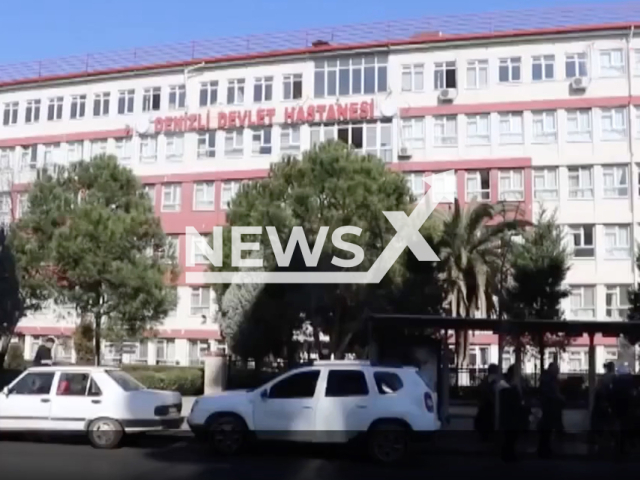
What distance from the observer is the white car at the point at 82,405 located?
14.9 m

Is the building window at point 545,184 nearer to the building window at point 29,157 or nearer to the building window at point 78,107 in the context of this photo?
the building window at point 78,107

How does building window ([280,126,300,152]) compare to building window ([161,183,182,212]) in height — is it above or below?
Answer: above

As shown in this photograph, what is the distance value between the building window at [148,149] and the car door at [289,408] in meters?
31.2

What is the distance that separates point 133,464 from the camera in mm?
13250

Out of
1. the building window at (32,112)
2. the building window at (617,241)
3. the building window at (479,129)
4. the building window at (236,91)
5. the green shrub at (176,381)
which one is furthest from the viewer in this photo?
the building window at (32,112)

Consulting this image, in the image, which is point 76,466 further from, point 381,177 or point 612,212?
point 612,212

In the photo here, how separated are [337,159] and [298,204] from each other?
1.99m

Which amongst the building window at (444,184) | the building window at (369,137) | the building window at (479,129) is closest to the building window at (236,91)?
the building window at (369,137)

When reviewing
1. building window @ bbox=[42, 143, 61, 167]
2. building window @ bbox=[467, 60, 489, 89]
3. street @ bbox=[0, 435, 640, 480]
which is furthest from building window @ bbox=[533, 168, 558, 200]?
building window @ bbox=[42, 143, 61, 167]

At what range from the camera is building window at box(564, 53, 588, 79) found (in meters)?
37.9

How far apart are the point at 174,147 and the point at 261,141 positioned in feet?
16.3

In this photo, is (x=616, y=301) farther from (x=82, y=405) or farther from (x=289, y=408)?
(x=82, y=405)

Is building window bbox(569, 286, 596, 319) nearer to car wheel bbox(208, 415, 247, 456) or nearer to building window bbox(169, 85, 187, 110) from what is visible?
building window bbox(169, 85, 187, 110)

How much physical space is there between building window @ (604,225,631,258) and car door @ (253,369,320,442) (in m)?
27.0
